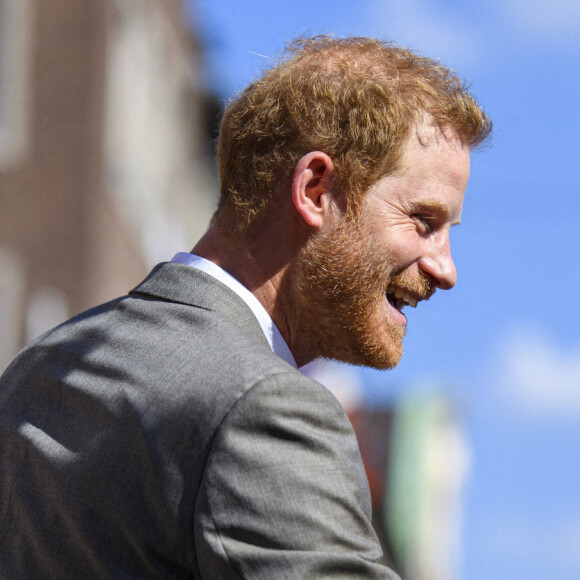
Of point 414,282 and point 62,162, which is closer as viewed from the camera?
point 414,282

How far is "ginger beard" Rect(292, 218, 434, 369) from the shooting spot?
8.73 feet

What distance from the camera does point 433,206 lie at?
2.80 m

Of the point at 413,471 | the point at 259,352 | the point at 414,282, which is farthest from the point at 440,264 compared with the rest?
the point at 413,471

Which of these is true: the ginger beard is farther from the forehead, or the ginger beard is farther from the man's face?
the forehead

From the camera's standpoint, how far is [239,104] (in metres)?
3.00

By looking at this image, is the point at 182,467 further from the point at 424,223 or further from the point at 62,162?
the point at 62,162

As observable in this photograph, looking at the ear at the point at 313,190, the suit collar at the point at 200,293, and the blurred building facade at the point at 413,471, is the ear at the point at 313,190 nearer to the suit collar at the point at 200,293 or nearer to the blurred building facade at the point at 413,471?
the suit collar at the point at 200,293

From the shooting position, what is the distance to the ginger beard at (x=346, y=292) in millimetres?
2662

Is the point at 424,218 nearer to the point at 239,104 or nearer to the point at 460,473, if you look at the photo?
the point at 239,104

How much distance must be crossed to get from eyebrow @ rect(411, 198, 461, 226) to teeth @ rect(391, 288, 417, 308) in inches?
7.4

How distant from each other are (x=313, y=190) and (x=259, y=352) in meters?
0.67

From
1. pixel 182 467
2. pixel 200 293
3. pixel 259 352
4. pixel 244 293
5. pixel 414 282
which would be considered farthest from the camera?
pixel 414 282

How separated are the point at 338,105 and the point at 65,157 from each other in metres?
10.1

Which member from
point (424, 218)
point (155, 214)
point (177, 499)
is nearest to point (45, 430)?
point (177, 499)
